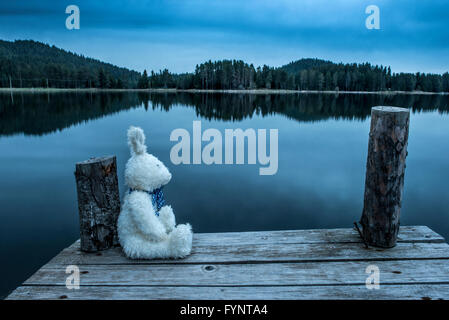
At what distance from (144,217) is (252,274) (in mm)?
1358

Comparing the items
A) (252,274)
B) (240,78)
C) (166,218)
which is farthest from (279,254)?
(240,78)

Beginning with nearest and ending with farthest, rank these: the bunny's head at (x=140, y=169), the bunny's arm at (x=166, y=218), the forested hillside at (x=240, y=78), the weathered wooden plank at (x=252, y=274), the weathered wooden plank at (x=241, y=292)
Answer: the weathered wooden plank at (x=241, y=292) < the weathered wooden plank at (x=252, y=274) < the bunny's head at (x=140, y=169) < the bunny's arm at (x=166, y=218) < the forested hillside at (x=240, y=78)

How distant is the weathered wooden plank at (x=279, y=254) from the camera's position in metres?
3.67

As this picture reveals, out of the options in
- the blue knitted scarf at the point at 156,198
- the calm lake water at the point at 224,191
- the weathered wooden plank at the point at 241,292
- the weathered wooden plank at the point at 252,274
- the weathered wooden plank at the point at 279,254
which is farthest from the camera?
the calm lake water at the point at 224,191

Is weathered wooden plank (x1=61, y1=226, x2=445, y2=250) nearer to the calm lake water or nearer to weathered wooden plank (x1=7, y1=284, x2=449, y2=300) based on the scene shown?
weathered wooden plank (x1=7, y1=284, x2=449, y2=300)

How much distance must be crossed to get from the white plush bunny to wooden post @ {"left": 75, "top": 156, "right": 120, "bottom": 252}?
0.19 meters

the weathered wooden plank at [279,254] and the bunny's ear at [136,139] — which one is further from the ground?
the bunny's ear at [136,139]

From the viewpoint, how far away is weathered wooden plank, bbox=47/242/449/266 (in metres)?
3.67

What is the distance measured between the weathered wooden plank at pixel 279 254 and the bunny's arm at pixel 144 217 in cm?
31

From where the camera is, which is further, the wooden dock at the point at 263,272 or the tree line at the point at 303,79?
the tree line at the point at 303,79

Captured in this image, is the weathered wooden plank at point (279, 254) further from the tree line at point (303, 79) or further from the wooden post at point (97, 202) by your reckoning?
the tree line at point (303, 79)

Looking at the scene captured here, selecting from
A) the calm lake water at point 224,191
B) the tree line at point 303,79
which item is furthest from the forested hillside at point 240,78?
the calm lake water at point 224,191

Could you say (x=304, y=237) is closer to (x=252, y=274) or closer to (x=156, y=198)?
(x=252, y=274)

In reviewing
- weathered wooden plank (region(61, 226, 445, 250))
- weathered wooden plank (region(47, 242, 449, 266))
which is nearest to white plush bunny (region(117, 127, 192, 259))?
weathered wooden plank (region(47, 242, 449, 266))
